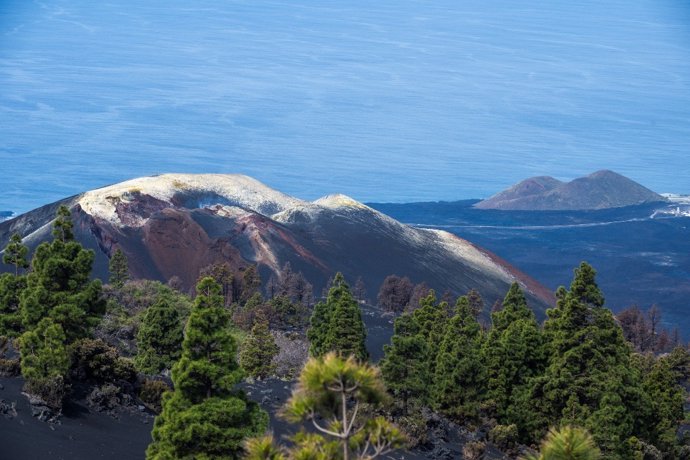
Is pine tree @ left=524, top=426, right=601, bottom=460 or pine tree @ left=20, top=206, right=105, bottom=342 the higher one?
pine tree @ left=524, top=426, right=601, bottom=460

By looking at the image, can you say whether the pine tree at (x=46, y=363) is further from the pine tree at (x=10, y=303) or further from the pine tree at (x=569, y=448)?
the pine tree at (x=569, y=448)

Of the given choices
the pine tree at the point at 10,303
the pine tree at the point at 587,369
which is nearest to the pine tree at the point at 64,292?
the pine tree at the point at 10,303

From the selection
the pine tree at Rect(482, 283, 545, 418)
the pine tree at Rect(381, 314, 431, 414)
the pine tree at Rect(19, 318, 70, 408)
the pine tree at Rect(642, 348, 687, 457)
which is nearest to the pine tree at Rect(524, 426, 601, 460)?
the pine tree at Rect(19, 318, 70, 408)

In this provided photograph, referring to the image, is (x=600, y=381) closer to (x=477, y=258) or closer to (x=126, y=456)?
(x=126, y=456)

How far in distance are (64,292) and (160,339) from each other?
25.2ft

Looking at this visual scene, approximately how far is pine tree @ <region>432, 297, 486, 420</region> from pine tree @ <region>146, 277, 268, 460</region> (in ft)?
47.3

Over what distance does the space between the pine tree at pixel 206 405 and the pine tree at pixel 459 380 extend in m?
14.4

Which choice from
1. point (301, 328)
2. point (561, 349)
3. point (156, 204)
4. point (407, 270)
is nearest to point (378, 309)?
point (301, 328)

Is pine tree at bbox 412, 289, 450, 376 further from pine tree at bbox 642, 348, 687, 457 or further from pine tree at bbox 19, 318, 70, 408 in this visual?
pine tree at bbox 19, 318, 70, 408

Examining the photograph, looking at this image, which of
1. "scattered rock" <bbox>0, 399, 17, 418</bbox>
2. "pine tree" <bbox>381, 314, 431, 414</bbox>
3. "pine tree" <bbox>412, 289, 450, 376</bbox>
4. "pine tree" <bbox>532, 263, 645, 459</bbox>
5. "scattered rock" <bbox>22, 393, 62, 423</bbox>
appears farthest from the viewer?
"pine tree" <bbox>412, 289, 450, 376</bbox>

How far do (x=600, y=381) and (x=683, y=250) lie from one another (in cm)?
9998

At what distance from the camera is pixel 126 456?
30141mm

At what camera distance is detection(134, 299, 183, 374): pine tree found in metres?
41.1

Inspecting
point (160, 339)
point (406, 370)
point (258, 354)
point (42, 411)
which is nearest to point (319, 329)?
point (258, 354)
